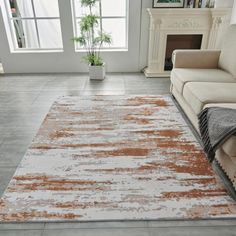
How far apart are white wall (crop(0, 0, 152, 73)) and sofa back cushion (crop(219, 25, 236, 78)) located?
1625 millimetres

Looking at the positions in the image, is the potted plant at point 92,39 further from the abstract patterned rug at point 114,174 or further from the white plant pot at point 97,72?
the abstract patterned rug at point 114,174

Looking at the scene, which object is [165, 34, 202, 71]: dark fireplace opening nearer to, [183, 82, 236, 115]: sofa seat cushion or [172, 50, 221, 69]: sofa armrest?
[172, 50, 221, 69]: sofa armrest

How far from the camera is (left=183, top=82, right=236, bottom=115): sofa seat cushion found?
6.40ft

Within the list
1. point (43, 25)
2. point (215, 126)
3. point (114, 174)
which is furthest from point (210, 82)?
point (43, 25)

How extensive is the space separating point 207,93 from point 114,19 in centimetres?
277

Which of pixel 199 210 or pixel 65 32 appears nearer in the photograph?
pixel 199 210

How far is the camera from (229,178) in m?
1.61

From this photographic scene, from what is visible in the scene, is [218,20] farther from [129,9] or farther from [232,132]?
[232,132]

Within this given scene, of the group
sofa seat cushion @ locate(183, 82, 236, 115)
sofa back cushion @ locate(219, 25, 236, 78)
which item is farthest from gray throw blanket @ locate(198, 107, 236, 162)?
sofa back cushion @ locate(219, 25, 236, 78)

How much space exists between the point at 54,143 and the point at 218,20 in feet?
11.0

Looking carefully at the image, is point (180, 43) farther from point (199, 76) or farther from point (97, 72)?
point (199, 76)

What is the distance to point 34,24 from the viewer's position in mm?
4156

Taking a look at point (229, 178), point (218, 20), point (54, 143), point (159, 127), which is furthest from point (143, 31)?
point (229, 178)

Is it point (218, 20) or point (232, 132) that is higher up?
point (218, 20)
